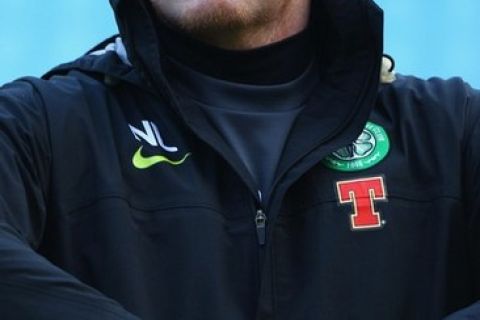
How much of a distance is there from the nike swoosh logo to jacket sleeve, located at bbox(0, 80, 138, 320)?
12cm

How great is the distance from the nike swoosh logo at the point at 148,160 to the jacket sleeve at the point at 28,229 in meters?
0.12

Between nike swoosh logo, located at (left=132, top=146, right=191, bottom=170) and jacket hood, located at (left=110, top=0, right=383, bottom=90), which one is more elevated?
jacket hood, located at (left=110, top=0, right=383, bottom=90)

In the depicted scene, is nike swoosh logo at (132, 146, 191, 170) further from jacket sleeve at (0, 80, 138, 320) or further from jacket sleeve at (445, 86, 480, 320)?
jacket sleeve at (445, 86, 480, 320)

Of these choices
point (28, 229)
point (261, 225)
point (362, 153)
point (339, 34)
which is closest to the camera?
point (28, 229)

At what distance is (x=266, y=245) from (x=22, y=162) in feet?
0.99

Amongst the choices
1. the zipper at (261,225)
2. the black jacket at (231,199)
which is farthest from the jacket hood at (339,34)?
the zipper at (261,225)

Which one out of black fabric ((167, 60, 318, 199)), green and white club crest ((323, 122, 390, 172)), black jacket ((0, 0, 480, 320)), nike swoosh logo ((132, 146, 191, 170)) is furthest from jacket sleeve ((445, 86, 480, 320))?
nike swoosh logo ((132, 146, 191, 170))

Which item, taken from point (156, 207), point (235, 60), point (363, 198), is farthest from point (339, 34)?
point (156, 207)

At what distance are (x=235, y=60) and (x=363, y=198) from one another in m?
0.28

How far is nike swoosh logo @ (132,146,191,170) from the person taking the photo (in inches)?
67.7

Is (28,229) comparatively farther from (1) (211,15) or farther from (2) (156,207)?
(1) (211,15)

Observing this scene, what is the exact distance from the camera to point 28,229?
1.56m

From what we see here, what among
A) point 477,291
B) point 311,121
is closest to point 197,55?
point 311,121

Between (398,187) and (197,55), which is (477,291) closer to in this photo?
(398,187)
